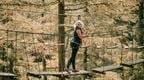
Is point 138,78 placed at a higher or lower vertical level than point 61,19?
lower

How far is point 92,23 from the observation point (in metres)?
16.1

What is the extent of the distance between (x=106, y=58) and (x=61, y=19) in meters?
7.19

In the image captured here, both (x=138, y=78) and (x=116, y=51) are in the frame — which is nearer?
(x=138, y=78)

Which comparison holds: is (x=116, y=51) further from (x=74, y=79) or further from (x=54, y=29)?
(x=54, y=29)

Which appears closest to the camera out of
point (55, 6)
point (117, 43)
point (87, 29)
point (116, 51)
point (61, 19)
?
point (61, 19)

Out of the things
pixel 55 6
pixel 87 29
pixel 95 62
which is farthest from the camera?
pixel 95 62

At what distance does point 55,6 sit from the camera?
48.4 ft

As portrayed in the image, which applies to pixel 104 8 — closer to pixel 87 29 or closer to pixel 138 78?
pixel 87 29

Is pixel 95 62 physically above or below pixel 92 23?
below

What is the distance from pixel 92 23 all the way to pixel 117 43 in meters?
1.89

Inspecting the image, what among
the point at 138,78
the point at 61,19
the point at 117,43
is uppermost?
the point at 61,19

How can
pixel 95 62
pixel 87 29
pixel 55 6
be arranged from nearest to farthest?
pixel 55 6, pixel 87 29, pixel 95 62

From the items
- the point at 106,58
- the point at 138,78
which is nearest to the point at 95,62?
the point at 106,58

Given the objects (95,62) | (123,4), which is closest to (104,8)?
(123,4)
